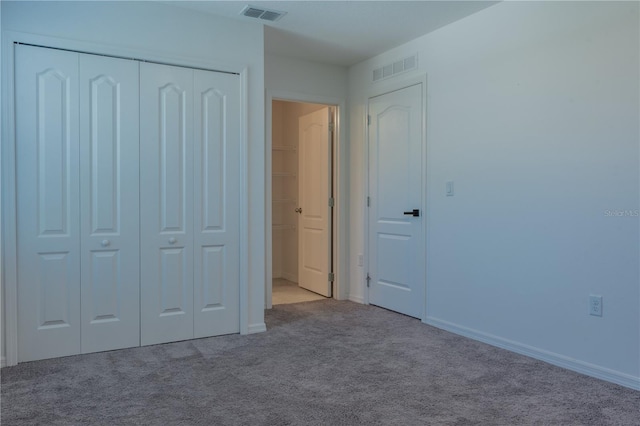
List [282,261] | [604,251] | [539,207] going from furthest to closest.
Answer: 1. [282,261]
2. [539,207]
3. [604,251]

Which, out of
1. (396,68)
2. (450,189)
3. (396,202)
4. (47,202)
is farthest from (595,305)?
(47,202)

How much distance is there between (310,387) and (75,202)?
6.39 feet

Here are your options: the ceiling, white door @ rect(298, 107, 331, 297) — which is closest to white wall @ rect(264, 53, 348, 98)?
the ceiling

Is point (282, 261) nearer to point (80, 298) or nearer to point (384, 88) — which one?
point (384, 88)

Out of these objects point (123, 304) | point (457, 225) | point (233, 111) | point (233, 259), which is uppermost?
point (233, 111)

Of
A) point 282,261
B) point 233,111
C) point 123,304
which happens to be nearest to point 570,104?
point 233,111

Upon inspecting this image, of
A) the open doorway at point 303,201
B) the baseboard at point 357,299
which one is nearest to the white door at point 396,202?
the baseboard at point 357,299

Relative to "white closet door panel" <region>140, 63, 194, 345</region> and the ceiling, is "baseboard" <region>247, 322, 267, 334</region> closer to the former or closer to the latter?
"white closet door panel" <region>140, 63, 194, 345</region>

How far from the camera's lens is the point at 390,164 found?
457cm

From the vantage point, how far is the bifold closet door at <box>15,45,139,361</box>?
3.06m

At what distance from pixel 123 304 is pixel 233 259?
853 millimetres

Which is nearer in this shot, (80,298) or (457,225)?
(80,298)

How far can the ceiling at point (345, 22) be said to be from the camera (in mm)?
3465

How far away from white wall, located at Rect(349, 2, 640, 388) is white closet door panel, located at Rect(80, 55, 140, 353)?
2364mm
